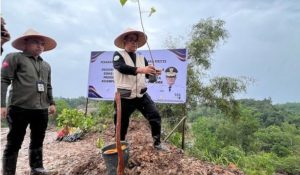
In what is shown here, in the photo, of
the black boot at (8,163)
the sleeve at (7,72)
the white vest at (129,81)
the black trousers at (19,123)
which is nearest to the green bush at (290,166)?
the white vest at (129,81)

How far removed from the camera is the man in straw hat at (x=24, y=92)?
12.4 feet

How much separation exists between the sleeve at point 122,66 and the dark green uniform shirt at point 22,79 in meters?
0.87

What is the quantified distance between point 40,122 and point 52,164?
1.58 metres

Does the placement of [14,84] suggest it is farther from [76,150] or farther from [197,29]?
[197,29]

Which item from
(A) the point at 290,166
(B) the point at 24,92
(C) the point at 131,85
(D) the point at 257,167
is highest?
(C) the point at 131,85

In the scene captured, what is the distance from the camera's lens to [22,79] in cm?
382

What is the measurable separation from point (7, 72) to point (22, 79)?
0.64 ft

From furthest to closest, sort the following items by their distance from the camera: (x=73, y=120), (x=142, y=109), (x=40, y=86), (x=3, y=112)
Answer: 1. (x=73, y=120)
2. (x=142, y=109)
3. (x=40, y=86)
4. (x=3, y=112)

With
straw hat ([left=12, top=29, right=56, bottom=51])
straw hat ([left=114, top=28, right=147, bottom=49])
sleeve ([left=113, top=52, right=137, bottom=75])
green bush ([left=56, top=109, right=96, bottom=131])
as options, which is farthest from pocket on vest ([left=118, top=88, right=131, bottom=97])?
green bush ([left=56, top=109, right=96, bottom=131])

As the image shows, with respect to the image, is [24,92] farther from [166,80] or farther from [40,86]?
[166,80]

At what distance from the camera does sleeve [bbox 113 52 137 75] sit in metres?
4.09

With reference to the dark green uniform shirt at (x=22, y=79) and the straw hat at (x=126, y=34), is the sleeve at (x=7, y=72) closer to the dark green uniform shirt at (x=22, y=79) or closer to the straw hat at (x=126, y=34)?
the dark green uniform shirt at (x=22, y=79)

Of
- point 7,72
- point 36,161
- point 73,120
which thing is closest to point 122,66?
point 7,72

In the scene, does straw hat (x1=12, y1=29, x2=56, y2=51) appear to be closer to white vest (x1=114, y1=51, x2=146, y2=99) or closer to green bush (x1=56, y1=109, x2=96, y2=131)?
white vest (x1=114, y1=51, x2=146, y2=99)
